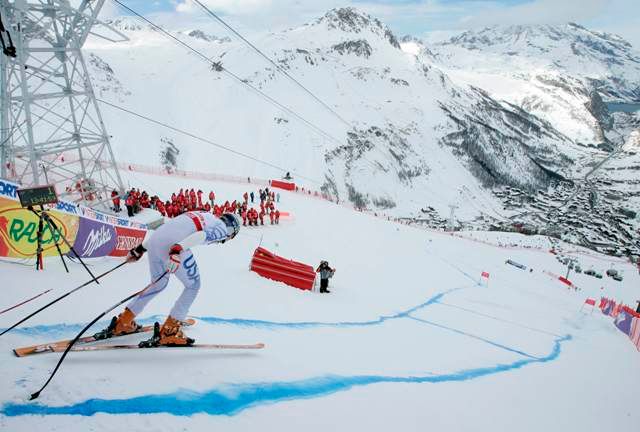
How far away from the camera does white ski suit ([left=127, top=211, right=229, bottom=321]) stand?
500 centimetres

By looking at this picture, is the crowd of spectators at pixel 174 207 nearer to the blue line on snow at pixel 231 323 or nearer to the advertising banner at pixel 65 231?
the advertising banner at pixel 65 231

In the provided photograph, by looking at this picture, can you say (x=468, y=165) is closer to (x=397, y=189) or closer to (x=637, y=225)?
(x=397, y=189)

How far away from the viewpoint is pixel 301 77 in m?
133

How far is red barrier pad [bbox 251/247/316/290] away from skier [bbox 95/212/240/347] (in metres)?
7.22

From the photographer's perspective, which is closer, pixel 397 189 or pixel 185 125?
pixel 185 125

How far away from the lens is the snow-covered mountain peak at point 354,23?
172 metres

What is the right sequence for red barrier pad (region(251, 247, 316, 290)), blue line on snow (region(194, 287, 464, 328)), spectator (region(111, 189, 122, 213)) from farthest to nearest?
spectator (region(111, 189, 122, 213)) < red barrier pad (region(251, 247, 316, 290)) < blue line on snow (region(194, 287, 464, 328))

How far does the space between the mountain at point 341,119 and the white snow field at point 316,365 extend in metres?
68.8

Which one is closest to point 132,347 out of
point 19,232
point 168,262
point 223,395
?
point 168,262

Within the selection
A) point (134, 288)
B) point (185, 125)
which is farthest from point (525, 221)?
point (134, 288)

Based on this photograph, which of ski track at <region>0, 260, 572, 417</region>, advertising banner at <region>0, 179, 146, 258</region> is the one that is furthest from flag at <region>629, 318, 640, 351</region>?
advertising banner at <region>0, 179, 146, 258</region>

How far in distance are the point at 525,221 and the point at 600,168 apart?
9660 centimetres

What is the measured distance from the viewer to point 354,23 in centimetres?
17638

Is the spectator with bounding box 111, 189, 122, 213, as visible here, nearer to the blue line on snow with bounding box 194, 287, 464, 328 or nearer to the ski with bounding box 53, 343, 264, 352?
the blue line on snow with bounding box 194, 287, 464, 328
